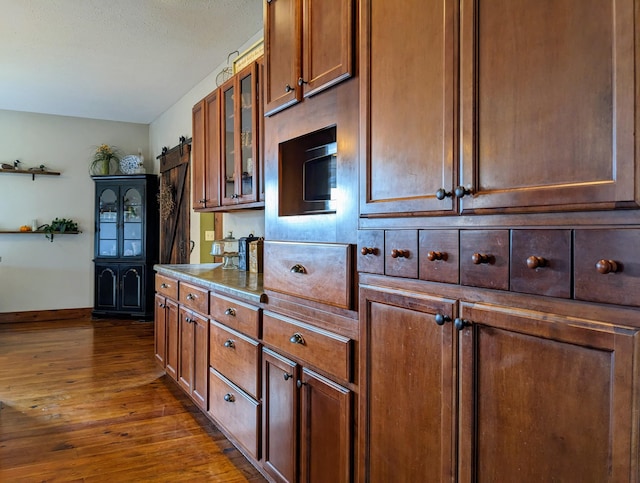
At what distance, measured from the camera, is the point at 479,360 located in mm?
1032

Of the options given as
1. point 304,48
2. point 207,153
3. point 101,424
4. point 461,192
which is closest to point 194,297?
point 101,424

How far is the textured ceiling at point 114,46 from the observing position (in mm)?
3211

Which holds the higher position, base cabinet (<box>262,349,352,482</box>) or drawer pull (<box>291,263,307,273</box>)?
drawer pull (<box>291,263,307,273</box>)

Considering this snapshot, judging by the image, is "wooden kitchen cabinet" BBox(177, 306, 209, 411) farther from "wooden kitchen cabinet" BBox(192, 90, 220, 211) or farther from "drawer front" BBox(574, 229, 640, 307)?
"drawer front" BBox(574, 229, 640, 307)

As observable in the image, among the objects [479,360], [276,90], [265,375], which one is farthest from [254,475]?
[276,90]

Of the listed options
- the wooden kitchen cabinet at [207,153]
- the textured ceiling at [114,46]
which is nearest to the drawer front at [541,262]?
the wooden kitchen cabinet at [207,153]

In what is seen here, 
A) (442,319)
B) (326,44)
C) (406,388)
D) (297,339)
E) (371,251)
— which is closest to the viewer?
(442,319)

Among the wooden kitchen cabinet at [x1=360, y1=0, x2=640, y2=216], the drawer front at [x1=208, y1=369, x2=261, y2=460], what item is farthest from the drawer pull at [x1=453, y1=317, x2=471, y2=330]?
the drawer front at [x1=208, y1=369, x2=261, y2=460]

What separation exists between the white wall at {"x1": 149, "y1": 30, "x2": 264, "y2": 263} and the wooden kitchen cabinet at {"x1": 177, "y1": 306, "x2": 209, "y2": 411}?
0.87 meters

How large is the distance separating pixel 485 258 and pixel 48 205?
21.7 feet

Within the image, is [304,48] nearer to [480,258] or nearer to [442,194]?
[442,194]

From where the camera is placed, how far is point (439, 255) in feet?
3.72

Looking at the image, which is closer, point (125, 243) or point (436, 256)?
point (436, 256)

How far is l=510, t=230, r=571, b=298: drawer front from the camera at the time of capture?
2.86 ft
